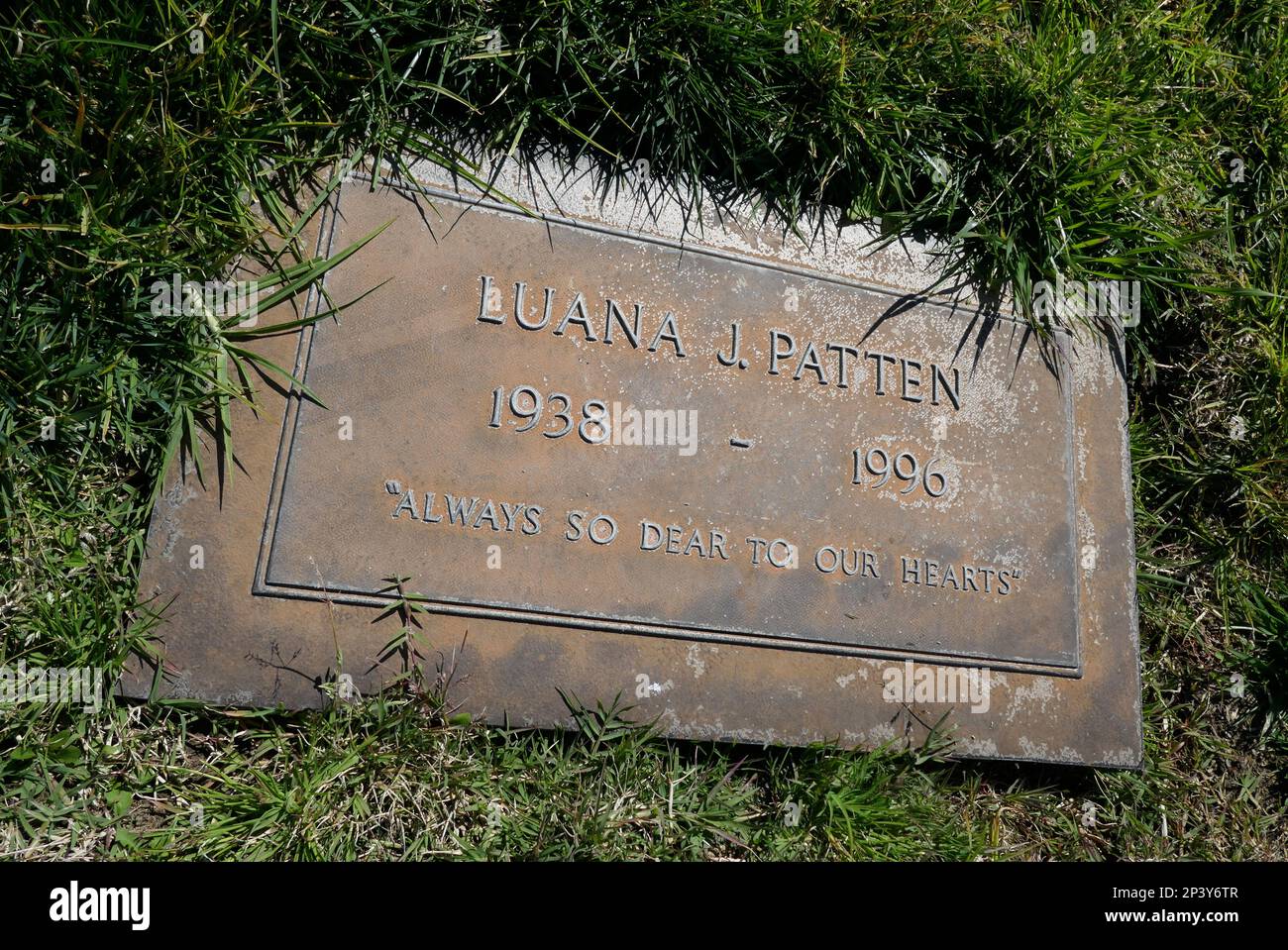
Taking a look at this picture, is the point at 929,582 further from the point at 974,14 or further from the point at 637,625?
the point at 974,14

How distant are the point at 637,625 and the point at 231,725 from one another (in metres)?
1.01

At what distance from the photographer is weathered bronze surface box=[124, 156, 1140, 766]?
2.18 m

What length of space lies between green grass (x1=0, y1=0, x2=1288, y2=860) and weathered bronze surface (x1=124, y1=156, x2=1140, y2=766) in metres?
0.15

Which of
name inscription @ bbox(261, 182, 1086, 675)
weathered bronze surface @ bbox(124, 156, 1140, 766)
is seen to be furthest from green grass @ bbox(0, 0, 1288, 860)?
name inscription @ bbox(261, 182, 1086, 675)

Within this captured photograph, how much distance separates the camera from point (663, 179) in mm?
2588

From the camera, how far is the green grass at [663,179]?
2184 millimetres

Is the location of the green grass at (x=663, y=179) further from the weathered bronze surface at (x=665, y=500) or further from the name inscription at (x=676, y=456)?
the name inscription at (x=676, y=456)

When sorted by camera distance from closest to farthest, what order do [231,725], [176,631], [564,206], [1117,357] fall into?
[176,631]
[231,725]
[564,206]
[1117,357]

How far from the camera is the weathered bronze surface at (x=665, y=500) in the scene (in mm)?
2180

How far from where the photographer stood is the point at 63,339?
220 cm

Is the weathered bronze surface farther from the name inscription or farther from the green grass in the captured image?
the green grass

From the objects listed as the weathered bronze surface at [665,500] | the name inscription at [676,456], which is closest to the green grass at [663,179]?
the weathered bronze surface at [665,500]

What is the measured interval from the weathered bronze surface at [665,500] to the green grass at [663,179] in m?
0.15

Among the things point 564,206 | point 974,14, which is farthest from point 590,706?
point 974,14
